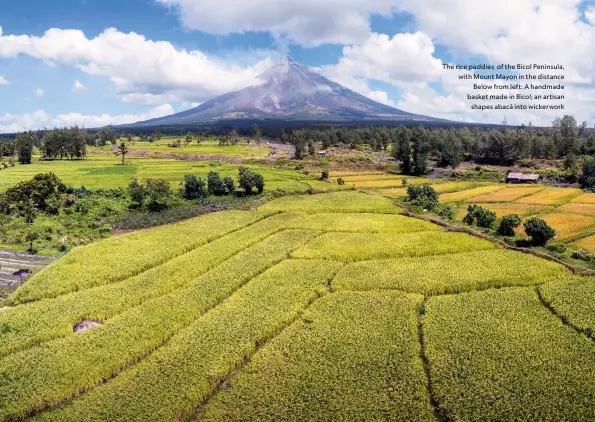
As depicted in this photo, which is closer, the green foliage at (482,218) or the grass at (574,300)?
the grass at (574,300)

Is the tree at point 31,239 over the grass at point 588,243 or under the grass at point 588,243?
under

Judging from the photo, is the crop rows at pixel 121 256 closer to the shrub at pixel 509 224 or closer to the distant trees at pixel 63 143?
the shrub at pixel 509 224

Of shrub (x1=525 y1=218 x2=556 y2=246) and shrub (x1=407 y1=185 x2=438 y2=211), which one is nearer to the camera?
shrub (x1=525 y1=218 x2=556 y2=246)

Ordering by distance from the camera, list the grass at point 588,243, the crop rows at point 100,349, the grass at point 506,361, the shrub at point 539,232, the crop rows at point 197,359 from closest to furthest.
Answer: the grass at point 506,361 → the crop rows at point 197,359 → the crop rows at point 100,349 → the shrub at point 539,232 → the grass at point 588,243

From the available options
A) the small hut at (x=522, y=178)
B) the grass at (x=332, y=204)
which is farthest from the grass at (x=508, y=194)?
the grass at (x=332, y=204)

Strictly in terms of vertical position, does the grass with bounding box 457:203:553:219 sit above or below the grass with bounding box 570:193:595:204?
below

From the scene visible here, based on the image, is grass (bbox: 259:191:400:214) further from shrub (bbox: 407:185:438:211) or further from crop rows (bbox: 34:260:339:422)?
crop rows (bbox: 34:260:339:422)

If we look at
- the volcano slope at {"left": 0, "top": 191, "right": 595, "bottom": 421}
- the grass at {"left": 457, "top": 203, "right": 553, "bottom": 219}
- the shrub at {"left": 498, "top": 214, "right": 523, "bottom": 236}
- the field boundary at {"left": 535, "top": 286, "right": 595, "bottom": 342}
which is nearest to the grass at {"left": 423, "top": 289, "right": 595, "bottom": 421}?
the volcano slope at {"left": 0, "top": 191, "right": 595, "bottom": 421}
